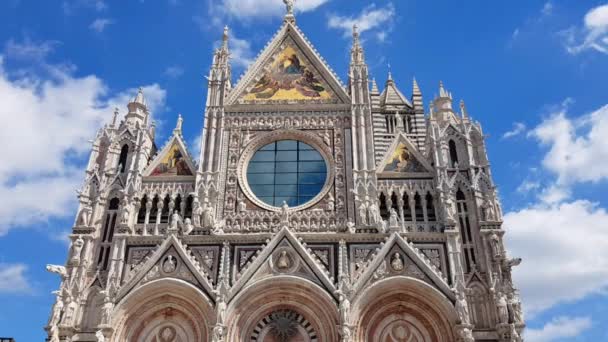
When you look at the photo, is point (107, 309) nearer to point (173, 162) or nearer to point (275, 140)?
point (173, 162)

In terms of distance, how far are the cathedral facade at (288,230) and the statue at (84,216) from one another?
0.22 ft

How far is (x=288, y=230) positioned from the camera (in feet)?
63.5

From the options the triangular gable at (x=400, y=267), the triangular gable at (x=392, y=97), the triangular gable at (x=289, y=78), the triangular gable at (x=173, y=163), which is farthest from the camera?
the triangular gable at (x=392, y=97)

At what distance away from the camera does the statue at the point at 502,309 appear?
17.5 m

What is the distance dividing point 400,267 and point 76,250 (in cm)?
1114

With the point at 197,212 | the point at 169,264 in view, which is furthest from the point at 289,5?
the point at 169,264

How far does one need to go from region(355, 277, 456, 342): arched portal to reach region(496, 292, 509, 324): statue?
1.58 metres

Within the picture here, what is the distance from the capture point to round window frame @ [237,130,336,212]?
20.9 metres

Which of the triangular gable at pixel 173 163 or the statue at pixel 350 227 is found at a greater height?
the triangular gable at pixel 173 163

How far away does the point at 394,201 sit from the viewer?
820 inches

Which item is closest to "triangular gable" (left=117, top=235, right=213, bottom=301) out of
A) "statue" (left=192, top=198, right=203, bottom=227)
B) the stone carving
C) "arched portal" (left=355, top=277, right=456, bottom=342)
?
the stone carving

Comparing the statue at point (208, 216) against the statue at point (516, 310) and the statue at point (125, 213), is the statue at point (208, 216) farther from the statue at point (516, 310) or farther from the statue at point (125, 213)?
the statue at point (516, 310)

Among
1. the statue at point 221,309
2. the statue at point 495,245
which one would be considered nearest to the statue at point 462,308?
the statue at point 495,245

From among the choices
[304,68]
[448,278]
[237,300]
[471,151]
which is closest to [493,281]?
[448,278]
